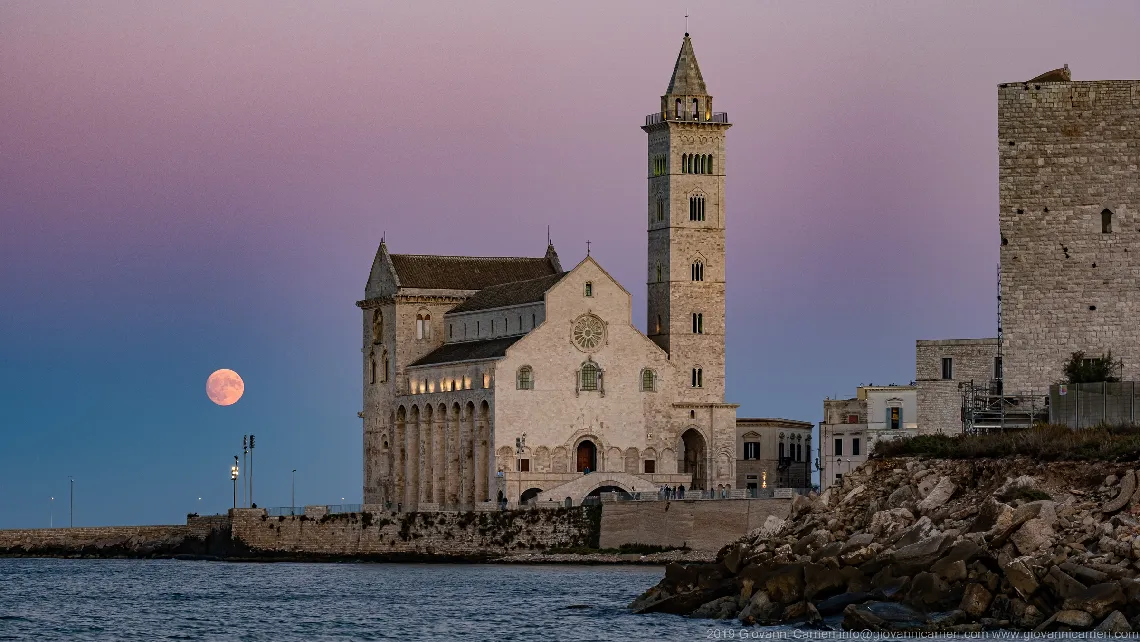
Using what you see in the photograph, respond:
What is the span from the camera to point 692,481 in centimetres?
10244

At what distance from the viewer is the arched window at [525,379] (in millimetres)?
97688

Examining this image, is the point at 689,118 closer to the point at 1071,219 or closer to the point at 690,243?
the point at 690,243

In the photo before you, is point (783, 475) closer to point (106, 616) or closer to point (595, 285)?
point (595, 285)

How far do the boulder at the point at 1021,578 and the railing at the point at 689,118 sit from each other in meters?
59.3

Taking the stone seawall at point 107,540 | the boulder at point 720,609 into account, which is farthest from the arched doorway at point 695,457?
the boulder at point 720,609

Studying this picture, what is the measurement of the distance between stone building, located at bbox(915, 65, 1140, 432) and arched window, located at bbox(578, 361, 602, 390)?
127ft

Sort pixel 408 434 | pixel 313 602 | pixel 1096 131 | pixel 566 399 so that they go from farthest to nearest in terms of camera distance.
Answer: pixel 408 434, pixel 566 399, pixel 313 602, pixel 1096 131

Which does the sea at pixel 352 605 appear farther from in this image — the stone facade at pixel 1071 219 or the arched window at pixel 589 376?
the stone facade at pixel 1071 219

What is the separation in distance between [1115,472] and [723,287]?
53.1m

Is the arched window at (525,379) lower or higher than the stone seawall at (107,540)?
higher

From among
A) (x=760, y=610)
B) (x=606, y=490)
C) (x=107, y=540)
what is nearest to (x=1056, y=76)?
(x=760, y=610)

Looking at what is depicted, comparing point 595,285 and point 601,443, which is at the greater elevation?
point 595,285

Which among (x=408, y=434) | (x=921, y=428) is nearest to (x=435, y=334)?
(x=408, y=434)

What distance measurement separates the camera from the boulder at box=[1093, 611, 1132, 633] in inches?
1651
